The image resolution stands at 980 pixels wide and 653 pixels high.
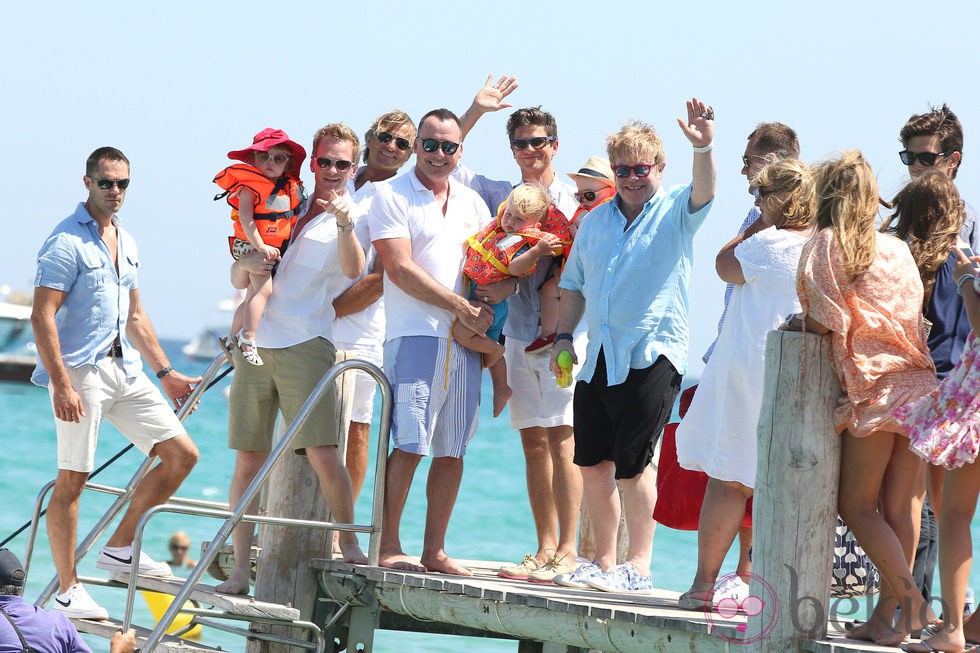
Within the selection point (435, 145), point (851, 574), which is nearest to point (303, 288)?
point (435, 145)

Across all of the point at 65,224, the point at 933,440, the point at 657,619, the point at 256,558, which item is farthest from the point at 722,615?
the point at 65,224

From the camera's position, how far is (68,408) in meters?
6.46

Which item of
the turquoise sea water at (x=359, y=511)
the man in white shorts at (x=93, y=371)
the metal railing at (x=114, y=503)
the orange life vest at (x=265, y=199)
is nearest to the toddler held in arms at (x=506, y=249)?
the orange life vest at (x=265, y=199)

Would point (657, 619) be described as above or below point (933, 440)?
below

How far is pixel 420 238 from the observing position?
6258mm

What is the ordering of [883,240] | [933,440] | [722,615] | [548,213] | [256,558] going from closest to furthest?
[933,440]
[883,240]
[722,615]
[548,213]
[256,558]

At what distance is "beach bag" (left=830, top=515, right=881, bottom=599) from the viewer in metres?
5.12

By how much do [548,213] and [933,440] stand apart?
8.44 ft

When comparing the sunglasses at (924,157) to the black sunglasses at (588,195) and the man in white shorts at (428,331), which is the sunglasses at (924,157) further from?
the man in white shorts at (428,331)

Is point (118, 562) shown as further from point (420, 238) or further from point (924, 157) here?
point (924, 157)

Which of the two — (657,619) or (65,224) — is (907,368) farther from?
(65,224)

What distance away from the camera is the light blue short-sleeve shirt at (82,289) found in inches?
258

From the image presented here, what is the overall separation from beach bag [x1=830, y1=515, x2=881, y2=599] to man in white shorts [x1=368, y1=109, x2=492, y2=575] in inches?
69.9

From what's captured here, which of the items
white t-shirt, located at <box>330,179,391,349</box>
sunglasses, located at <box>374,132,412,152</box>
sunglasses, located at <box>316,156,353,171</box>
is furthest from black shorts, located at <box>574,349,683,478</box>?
sunglasses, located at <box>374,132,412,152</box>
